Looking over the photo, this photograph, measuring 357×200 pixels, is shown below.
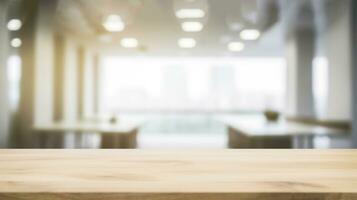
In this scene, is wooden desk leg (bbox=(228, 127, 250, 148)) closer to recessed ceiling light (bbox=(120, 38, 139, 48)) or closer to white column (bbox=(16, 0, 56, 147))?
white column (bbox=(16, 0, 56, 147))

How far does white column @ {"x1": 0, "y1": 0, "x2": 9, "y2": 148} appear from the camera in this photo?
11.7 ft

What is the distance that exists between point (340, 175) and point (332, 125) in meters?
3.91

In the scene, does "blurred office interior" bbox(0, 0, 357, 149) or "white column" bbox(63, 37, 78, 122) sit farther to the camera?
"white column" bbox(63, 37, 78, 122)

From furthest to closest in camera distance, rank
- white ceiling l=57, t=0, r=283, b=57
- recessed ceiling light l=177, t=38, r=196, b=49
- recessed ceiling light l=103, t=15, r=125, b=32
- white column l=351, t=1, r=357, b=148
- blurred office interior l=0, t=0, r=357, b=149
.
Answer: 1. recessed ceiling light l=177, t=38, r=196, b=49
2. recessed ceiling light l=103, t=15, r=125, b=32
3. white ceiling l=57, t=0, r=283, b=57
4. blurred office interior l=0, t=0, r=357, b=149
5. white column l=351, t=1, r=357, b=148

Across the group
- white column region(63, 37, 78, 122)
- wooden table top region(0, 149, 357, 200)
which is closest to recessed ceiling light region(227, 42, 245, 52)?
white column region(63, 37, 78, 122)

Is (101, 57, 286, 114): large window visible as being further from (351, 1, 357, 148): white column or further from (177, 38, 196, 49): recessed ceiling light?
(351, 1, 357, 148): white column

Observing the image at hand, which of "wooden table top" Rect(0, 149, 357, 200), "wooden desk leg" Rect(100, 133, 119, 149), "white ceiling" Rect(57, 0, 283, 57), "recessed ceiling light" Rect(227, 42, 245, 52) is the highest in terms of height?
"recessed ceiling light" Rect(227, 42, 245, 52)

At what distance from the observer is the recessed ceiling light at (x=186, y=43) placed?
21.6 ft

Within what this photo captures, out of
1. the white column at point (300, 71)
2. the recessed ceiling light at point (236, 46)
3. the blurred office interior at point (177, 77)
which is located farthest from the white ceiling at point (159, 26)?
the white column at point (300, 71)

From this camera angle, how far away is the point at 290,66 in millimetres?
5309

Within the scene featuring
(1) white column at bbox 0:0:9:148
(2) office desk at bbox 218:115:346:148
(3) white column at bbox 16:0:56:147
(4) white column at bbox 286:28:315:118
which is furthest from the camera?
(4) white column at bbox 286:28:315:118

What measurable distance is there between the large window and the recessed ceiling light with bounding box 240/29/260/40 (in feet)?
1.43

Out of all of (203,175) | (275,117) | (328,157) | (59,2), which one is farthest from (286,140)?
(203,175)

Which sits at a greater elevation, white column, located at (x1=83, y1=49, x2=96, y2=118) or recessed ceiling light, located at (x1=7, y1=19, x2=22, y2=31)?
recessed ceiling light, located at (x1=7, y1=19, x2=22, y2=31)
